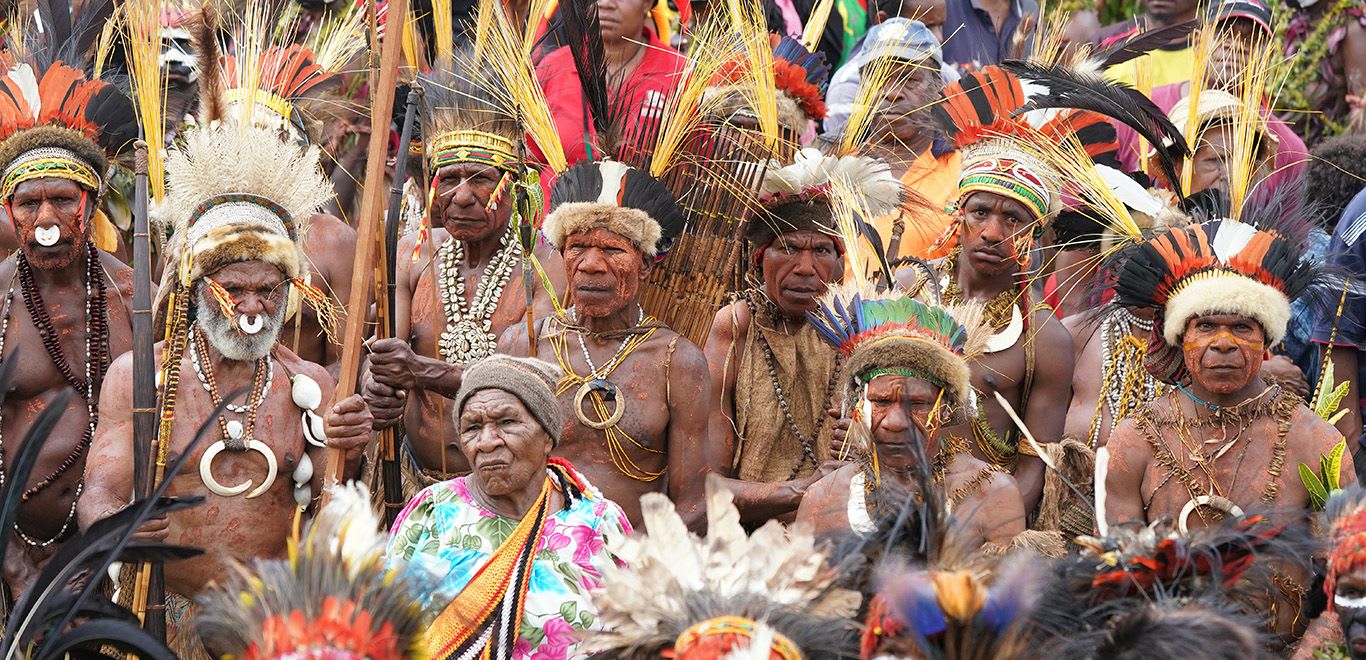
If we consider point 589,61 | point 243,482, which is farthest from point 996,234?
point 243,482

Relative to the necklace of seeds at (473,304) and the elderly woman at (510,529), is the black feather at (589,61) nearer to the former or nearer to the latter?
the necklace of seeds at (473,304)

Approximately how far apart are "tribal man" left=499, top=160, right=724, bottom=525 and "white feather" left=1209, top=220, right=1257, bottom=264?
1.68 meters

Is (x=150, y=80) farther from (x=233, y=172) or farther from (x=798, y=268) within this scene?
(x=798, y=268)

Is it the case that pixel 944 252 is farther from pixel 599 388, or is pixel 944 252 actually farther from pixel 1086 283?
pixel 599 388

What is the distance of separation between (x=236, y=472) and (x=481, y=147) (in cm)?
164

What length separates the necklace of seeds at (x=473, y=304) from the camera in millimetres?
6637

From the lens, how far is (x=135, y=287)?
5504 mm

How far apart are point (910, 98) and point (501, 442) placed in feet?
11.5

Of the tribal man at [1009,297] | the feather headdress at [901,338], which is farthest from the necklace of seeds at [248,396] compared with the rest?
the tribal man at [1009,297]

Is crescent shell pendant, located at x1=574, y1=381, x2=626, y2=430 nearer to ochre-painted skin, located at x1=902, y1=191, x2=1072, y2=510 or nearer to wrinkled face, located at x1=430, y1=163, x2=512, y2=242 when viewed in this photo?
wrinkled face, located at x1=430, y1=163, x2=512, y2=242

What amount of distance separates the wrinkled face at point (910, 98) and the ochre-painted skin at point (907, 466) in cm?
244

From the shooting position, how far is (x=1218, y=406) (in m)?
5.50

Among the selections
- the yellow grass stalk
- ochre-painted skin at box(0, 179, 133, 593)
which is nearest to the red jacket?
the yellow grass stalk

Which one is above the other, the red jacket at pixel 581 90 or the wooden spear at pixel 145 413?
the red jacket at pixel 581 90
